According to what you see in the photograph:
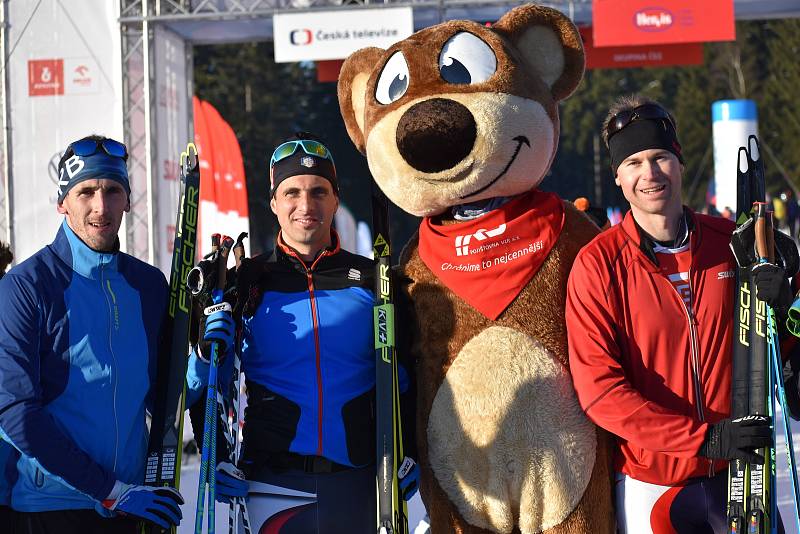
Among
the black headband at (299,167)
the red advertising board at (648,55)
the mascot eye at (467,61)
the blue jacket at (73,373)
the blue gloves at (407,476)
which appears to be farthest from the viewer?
the red advertising board at (648,55)

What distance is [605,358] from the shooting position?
2.68 metres

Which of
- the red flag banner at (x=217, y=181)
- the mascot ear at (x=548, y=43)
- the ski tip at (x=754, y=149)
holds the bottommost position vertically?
the ski tip at (x=754, y=149)

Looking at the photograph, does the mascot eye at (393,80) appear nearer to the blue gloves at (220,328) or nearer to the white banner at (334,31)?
the blue gloves at (220,328)

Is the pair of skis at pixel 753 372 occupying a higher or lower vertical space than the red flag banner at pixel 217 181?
lower

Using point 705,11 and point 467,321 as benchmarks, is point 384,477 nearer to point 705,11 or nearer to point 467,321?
point 467,321

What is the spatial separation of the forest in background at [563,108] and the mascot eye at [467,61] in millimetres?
27806

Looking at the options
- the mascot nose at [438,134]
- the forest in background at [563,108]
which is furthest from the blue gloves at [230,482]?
the forest in background at [563,108]

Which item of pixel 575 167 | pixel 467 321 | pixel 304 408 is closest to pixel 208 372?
pixel 304 408

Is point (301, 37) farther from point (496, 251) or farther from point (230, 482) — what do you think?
point (230, 482)

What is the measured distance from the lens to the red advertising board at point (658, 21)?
383 inches

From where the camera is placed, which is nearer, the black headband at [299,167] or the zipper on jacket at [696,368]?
the zipper on jacket at [696,368]

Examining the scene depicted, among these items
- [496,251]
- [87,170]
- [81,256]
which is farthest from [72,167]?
[496,251]

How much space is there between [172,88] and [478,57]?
7825mm

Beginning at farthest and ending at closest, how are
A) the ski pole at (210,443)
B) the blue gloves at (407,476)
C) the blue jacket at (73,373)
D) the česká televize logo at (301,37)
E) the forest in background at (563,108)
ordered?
the forest in background at (563,108) → the česká televize logo at (301,37) → the blue gloves at (407,476) → the ski pole at (210,443) → the blue jacket at (73,373)
